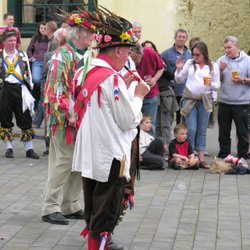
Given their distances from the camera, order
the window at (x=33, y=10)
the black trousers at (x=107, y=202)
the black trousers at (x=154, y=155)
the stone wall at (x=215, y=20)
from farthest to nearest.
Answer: the window at (x=33, y=10) → the stone wall at (x=215, y=20) → the black trousers at (x=154, y=155) → the black trousers at (x=107, y=202)

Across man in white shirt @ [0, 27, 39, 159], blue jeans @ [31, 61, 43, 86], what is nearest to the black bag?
man in white shirt @ [0, 27, 39, 159]

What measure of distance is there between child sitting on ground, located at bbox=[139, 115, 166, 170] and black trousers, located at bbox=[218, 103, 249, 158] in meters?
1.32

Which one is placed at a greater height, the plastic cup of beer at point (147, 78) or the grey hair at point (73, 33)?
the grey hair at point (73, 33)

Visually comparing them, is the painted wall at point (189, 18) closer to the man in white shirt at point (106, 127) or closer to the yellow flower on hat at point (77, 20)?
the yellow flower on hat at point (77, 20)

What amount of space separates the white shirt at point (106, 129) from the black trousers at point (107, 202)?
8 cm

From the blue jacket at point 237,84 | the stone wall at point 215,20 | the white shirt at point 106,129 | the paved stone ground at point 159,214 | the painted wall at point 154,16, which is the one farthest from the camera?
the stone wall at point 215,20

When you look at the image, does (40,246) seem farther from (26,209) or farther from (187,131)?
(187,131)

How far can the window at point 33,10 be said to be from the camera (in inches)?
650

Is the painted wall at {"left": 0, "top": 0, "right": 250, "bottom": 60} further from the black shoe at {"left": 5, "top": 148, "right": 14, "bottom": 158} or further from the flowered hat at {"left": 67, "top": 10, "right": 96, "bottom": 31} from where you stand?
the flowered hat at {"left": 67, "top": 10, "right": 96, "bottom": 31}

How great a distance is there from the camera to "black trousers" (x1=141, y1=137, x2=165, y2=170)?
32.7ft

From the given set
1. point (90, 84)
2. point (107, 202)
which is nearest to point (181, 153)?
point (107, 202)

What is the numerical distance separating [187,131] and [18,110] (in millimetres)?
2476

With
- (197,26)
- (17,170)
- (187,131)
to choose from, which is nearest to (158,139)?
(187,131)

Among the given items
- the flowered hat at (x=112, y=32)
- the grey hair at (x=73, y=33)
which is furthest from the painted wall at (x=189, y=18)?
the flowered hat at (x=112, y=32)
